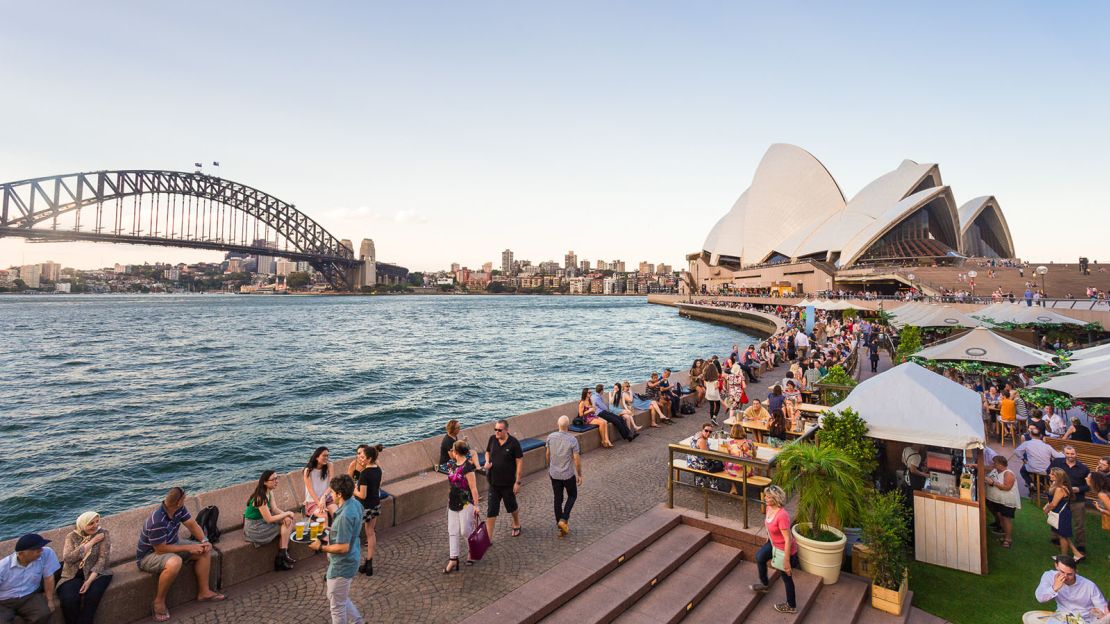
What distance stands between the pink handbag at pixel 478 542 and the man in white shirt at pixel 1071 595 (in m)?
4.58

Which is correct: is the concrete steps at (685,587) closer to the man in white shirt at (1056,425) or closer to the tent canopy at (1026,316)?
the man in white shirt at (1056,425)

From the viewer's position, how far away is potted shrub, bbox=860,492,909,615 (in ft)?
15.4

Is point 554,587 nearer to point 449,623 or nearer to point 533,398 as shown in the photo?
point 449,623

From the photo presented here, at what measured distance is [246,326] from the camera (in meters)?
59.9

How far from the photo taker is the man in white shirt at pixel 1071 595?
4055 mm

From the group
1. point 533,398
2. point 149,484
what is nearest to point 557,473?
point 149,484

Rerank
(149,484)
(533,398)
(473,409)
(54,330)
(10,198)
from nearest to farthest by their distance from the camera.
Result: 1. (149,484)
2. (473,409)
3. (533,398)
4. (54,330)
5. (10,198)

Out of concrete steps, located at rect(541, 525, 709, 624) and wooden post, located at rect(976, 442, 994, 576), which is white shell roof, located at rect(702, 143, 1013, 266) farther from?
concrete steps, located at rect(541, 525, 709, 624)

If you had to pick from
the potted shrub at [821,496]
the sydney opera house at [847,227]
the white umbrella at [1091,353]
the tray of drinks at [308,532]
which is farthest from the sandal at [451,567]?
the sydney opera house at [847,227]

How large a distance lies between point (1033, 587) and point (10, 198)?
11094 centimetres

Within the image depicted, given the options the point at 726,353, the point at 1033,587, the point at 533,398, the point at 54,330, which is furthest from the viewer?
the point at 54,330

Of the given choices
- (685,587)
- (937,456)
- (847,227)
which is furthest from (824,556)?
(847,227)

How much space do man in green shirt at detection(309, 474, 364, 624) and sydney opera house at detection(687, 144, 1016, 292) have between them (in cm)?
5450

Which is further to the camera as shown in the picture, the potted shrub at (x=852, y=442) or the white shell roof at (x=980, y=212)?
the white shell roof at (x=980, y=212)
